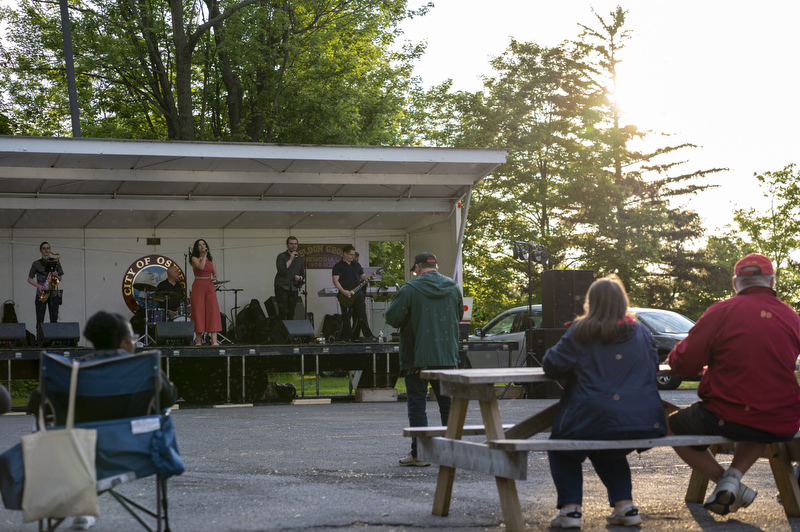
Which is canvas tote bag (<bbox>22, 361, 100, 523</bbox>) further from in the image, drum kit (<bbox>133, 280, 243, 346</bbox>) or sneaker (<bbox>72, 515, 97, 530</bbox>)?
drum kit (<bbox>133, 280, 243, 346</bbox>)

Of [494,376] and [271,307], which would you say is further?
[271,307]

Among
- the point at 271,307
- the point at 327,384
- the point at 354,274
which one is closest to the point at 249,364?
the point at 354,274

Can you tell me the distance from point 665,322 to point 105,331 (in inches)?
488

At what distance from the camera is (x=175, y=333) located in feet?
40.9

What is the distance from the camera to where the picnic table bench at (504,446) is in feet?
13.3

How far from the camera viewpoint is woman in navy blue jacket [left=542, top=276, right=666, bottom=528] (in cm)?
413

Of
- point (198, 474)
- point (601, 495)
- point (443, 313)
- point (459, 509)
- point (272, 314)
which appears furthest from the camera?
point (272, 314)

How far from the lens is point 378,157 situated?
508 inches

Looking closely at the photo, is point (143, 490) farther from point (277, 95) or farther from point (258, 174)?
point (277, 95)

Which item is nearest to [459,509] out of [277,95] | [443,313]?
[443,313]

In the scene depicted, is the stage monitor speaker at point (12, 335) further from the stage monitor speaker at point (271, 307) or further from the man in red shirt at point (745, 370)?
the man in red shirt at point (745, 370)

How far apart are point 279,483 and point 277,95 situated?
18188 mm

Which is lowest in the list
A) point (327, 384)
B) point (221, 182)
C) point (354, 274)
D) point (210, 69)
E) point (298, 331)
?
point (327, 384)

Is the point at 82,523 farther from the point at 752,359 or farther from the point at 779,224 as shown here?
the point at 779,224
